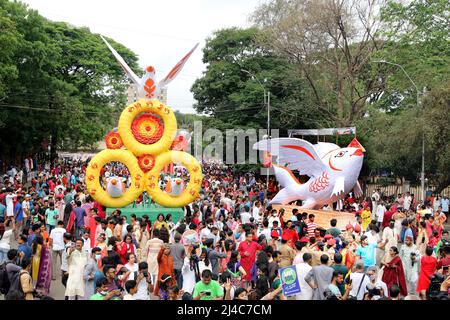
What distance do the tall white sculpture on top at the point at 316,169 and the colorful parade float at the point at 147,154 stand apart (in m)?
3.37

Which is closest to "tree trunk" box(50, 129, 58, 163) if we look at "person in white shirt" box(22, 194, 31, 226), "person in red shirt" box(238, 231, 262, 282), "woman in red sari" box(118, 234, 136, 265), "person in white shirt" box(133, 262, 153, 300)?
"person in white shirt" box(22, 194, 31, 226)

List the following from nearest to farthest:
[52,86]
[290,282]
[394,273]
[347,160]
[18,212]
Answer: [290,282] < [394,273] < [18,212] < [347,160] < [52,86]

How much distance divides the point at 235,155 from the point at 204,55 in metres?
8.10

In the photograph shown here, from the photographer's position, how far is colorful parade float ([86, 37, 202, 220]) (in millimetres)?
18203

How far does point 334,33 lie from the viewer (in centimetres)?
2986

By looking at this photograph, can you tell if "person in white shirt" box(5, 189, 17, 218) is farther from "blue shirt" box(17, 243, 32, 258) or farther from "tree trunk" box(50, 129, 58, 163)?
"tree trunk" box(50, 129, 58, 163)

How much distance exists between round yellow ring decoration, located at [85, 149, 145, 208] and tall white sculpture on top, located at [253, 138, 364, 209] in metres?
4.50

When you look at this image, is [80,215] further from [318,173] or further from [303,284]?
[318,173]

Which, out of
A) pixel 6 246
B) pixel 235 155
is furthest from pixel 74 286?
pixel 235 155

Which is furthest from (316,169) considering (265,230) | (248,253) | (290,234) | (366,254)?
(248,253)

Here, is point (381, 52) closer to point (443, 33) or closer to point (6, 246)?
point (443, 33)

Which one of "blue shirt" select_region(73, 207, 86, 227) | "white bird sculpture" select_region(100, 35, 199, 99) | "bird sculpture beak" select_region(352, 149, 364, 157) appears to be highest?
"white bird sculpture" select_region(100, 35, 199, 99)

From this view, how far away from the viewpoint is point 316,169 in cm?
1995

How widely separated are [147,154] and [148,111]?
1299 millimetres
